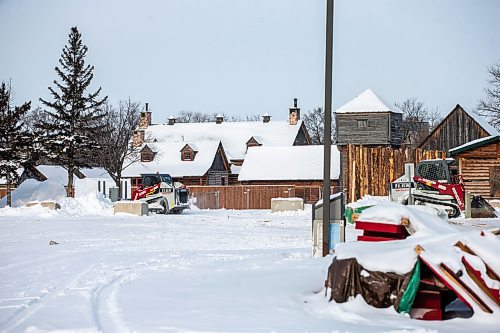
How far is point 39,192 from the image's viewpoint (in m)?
55.6

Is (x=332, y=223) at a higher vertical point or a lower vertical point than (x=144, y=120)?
lower

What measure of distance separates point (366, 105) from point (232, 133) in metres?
24.7

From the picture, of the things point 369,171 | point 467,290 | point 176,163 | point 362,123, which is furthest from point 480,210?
point 176,163

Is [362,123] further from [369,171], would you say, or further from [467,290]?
[467,290]

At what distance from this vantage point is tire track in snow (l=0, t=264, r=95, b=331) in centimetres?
838

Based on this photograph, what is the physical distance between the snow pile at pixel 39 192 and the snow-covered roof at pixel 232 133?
74.9 ft

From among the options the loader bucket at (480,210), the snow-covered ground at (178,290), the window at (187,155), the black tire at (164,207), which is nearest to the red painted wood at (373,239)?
the snow-covered ground at (178,290)

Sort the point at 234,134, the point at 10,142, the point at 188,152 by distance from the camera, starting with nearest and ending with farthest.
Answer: the point at 10,142 → the point at 188,152 → the point at 234,134

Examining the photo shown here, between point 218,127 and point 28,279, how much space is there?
73051 millimetres

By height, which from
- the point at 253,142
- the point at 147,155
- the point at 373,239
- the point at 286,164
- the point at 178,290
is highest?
the point at 253,142

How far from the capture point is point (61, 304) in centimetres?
979

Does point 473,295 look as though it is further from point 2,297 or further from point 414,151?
point 414,151

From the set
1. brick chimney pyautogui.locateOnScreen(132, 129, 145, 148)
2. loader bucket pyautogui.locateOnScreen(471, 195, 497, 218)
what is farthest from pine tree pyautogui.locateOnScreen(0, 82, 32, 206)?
loader bucket pyautogui.locateOnScreen(471, 195, 497, 218)

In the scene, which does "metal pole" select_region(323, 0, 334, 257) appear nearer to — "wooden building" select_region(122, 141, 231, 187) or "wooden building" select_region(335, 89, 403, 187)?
"wooden building" select_region(335, 89, 403, 187)
